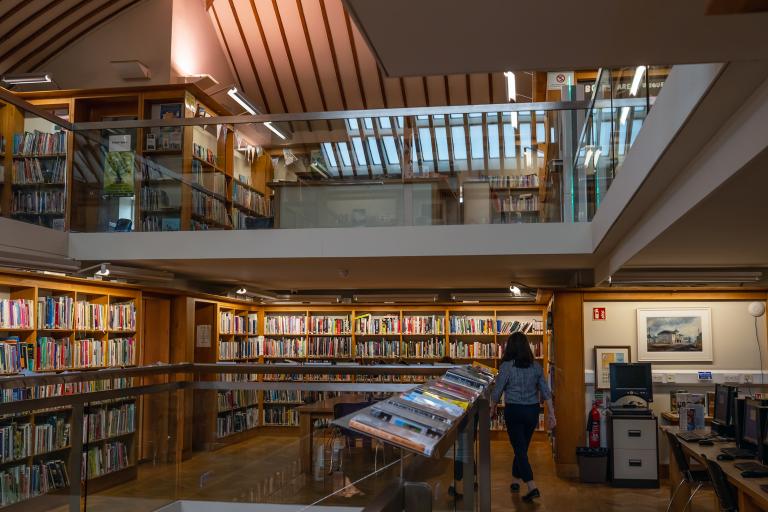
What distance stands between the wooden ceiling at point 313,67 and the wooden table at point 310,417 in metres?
8.03

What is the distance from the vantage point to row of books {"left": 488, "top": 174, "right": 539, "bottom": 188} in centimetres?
764

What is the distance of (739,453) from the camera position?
5.70 meters

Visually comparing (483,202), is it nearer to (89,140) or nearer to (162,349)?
(89,140)

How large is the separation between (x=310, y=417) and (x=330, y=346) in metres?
7.14

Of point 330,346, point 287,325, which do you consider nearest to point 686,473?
point 330,346

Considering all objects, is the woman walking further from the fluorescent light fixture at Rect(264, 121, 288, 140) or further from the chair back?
the fluorescent light fixture at Rect(264, 121, 288, 140)

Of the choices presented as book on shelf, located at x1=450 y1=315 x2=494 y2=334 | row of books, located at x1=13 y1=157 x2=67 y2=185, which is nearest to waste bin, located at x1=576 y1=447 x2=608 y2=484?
book on shelf, located at x1=450 y1=315 x2=494 y2=334

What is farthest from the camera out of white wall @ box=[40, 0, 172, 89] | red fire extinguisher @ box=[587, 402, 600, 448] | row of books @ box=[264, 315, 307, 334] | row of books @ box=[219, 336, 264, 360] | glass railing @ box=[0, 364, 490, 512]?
row of books @ box=[264, 315, 307, 334]

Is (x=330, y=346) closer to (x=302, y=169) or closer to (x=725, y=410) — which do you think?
(x=302, y=169)

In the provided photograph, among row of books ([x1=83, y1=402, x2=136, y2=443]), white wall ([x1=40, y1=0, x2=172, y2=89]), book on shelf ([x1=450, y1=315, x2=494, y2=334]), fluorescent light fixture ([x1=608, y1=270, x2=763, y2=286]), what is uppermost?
white wall ([x1=40, y1=0, x2=172, y2=89])

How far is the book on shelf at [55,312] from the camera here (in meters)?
7.61

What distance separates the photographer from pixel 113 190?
8.13 meters

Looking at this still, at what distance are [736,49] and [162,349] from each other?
9.17 metres

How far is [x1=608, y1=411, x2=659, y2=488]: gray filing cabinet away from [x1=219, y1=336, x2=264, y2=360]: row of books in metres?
5.90
